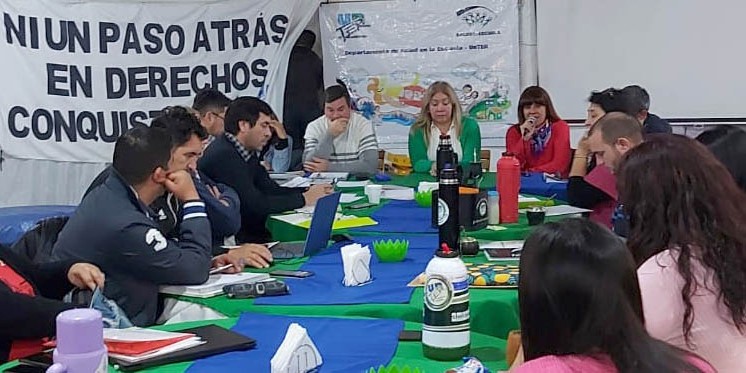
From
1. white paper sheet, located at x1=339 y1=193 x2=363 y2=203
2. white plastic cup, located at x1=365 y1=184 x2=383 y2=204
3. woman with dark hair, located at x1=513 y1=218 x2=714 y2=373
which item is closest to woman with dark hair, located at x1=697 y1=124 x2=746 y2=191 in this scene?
woman with dark hair, located at x1=513 y1=218 x2=714 y2=373

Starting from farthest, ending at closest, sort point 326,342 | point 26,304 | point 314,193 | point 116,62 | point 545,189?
point 116,62 < point 545,189 < point 314,193 < point 26,304 < point 326,342

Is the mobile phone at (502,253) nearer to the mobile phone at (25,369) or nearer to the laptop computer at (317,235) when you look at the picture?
the laptop computer at (317,235)

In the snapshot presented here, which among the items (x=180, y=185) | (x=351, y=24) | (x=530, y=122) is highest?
(x=351, y=24)

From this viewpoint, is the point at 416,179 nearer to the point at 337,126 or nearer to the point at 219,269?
the point at 337,126

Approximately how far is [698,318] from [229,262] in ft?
4.61

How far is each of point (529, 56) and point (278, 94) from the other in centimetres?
188

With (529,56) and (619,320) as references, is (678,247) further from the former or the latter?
(529,56)

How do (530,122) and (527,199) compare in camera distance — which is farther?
(530,122)

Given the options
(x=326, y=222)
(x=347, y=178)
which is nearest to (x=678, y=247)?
(x=326, y=222)

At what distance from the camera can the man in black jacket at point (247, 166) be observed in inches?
140

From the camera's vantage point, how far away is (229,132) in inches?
143

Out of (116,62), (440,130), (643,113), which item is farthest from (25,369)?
(116,62)

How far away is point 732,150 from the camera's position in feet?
7.14

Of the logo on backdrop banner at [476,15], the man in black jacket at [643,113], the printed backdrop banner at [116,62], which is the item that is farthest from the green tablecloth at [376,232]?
the logo on backdrop banner at [476,15]
